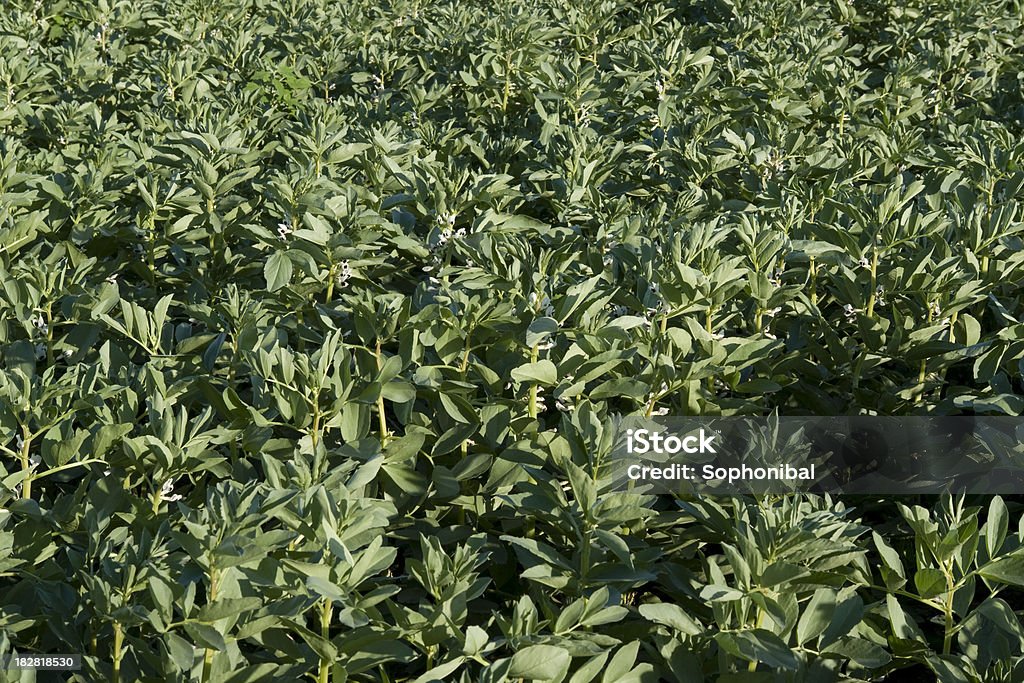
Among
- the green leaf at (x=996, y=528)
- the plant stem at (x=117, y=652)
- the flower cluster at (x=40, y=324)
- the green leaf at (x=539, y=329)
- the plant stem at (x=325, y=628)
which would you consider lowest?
the plant stem at (x=117, y=652)

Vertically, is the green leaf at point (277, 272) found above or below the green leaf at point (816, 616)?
above

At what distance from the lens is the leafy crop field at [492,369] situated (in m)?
1.66

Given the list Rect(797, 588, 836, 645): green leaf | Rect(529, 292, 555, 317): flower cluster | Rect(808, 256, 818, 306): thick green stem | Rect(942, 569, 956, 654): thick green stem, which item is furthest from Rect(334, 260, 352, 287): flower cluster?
Rect(942, 569, 956, 654): thick green stem

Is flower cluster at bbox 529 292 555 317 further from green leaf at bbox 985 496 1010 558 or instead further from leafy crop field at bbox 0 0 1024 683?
green leaf at bbox 985 496 1010 558

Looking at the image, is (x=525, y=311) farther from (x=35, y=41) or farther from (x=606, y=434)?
(x=35, y=41)

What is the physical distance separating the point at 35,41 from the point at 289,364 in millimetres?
3454

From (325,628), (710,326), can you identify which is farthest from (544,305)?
(325,628)

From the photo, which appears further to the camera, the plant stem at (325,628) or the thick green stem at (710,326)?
the thick green stem at (710,326)

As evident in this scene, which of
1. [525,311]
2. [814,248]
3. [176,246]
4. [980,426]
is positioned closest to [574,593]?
[525,311]

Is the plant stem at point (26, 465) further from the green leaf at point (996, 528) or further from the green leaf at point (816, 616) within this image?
the green leaf at point (996, 528)

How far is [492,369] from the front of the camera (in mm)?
2252

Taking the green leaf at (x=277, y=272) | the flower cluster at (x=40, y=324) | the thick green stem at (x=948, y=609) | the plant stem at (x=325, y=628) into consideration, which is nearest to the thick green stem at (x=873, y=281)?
the thick green stem at (x=948, y=609)

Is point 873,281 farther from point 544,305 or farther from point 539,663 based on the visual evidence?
point 539,663

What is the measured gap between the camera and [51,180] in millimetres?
3006
